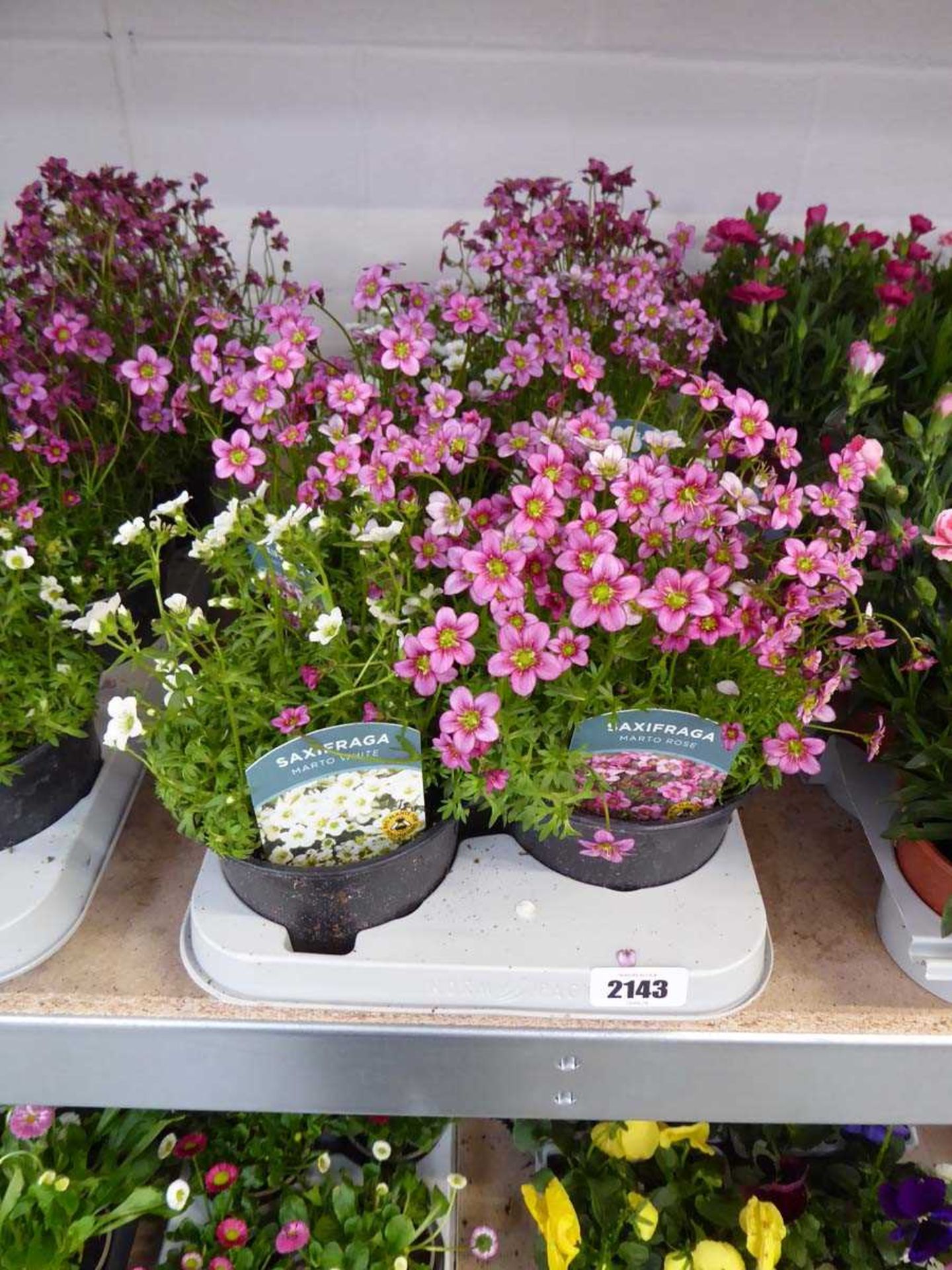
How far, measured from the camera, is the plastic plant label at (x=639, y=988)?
0.78m

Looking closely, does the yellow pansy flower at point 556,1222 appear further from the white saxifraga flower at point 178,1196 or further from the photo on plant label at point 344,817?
the photo on plant label at point 344,817

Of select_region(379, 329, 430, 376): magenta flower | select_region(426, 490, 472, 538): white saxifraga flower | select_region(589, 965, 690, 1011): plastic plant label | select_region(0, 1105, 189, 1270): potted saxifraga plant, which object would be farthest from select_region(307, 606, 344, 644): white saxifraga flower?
select_region(0, 1105, 189, 1270): potted saxifraga plant

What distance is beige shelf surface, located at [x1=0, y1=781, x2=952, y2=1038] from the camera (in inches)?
31.3

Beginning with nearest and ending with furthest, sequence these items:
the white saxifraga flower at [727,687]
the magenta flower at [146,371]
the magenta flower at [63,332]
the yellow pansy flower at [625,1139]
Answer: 1. the white saxifraga flower at [727,687]
2. the magenta flower at [146,371]
3. the magenta flower at [63,332]
4. the yellow pansy flower at [625,1139]

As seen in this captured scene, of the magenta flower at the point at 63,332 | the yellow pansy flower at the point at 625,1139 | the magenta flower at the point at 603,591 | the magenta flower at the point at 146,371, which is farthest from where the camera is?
the yellow pansy flower at the point at 625,1139

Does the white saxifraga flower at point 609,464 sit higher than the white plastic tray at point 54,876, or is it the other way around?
the white saxifraga flower at point 609,464

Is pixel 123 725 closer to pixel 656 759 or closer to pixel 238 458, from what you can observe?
pixel 238 458

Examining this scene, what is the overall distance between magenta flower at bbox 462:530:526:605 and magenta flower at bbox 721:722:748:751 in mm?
191

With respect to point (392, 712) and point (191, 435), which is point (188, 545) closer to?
point (191, 435)

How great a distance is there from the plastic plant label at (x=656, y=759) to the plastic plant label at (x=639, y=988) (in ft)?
0.39

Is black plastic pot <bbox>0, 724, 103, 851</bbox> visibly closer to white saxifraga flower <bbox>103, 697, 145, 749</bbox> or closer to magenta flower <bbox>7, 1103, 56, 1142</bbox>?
white saxifraga flower <bbox>103, 697, 145, 749</bbox>

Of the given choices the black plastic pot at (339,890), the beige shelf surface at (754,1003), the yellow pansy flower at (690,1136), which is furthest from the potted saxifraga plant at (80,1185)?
the yellow pansy flower at (690,1136)

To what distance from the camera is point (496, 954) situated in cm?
79

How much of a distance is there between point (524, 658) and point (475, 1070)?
0.38 m
